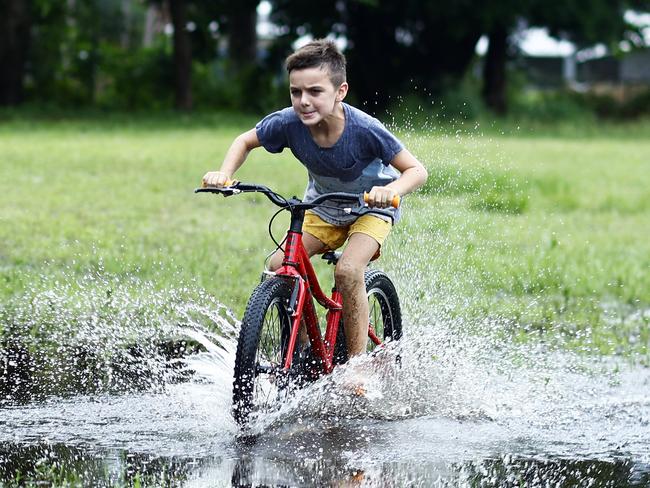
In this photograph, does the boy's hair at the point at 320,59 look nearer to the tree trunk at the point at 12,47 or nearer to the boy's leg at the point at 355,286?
the boy's leg at the point at 355,286

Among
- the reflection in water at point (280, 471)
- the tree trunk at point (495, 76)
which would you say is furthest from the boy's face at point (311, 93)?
the tree trunk at point (495, 76)

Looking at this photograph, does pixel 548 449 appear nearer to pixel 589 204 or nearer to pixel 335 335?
pixel 335 335

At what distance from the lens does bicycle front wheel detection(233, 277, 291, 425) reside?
4.98 metres

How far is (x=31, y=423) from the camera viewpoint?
17.3ft

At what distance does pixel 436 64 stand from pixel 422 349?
26.7 metres

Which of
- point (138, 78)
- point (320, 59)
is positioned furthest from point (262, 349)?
point (138, 78)

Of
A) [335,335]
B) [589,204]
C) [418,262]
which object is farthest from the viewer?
[589,204]

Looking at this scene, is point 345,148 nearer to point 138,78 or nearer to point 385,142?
point 385,142

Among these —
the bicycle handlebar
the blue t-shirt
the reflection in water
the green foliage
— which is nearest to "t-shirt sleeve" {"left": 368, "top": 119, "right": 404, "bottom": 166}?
the blue t-shirt

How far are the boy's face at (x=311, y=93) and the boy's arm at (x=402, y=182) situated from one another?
422mm

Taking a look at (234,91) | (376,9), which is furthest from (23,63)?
(376,9)

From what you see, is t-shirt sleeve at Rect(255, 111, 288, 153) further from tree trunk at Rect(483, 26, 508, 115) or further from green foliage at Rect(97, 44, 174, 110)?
tree trunk at Rect(483, 26, 508, 115)

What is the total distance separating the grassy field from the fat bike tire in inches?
39.7

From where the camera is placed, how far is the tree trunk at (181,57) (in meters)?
29.5
